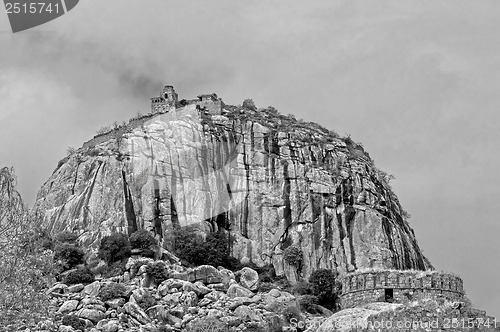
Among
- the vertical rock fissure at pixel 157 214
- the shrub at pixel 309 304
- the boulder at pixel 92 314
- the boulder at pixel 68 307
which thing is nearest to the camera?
the boulder at pixel 92 314

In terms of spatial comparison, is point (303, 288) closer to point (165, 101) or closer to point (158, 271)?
point (158, 271)

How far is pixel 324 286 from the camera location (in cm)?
10031

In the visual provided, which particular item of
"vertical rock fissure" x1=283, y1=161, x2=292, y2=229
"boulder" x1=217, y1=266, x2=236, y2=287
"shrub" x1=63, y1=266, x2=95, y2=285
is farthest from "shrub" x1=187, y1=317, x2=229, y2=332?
"vertical rock fissure" x1=283, y1=161, x2=292, y2=229

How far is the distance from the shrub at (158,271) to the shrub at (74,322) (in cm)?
1316

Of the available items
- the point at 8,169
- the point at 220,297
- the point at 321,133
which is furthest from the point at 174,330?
the point at 321,133

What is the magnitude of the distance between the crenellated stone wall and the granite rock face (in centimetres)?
3472

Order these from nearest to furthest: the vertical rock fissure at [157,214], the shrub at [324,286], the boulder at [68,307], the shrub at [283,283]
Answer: the boulder at [68,307] < the shrub at [324,286] < the shrub at [283,283] < the vertical rock fissure at [157,214]

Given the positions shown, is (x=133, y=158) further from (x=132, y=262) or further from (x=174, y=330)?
(x=174, y=330)

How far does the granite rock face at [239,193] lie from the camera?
11444 centimetres

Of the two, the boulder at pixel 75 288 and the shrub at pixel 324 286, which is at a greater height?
the shrub at pixel 324 286

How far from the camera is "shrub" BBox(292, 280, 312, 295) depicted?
100050mm

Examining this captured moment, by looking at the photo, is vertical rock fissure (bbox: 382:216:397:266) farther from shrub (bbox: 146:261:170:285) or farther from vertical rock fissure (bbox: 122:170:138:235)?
shrub (bbox: 146:261:170:285)

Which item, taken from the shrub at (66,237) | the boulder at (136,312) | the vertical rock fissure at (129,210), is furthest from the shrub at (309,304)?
the shrub at (66,237)

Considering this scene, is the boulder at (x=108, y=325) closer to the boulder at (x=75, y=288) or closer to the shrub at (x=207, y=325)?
the shrub at (x=207, y=325)
